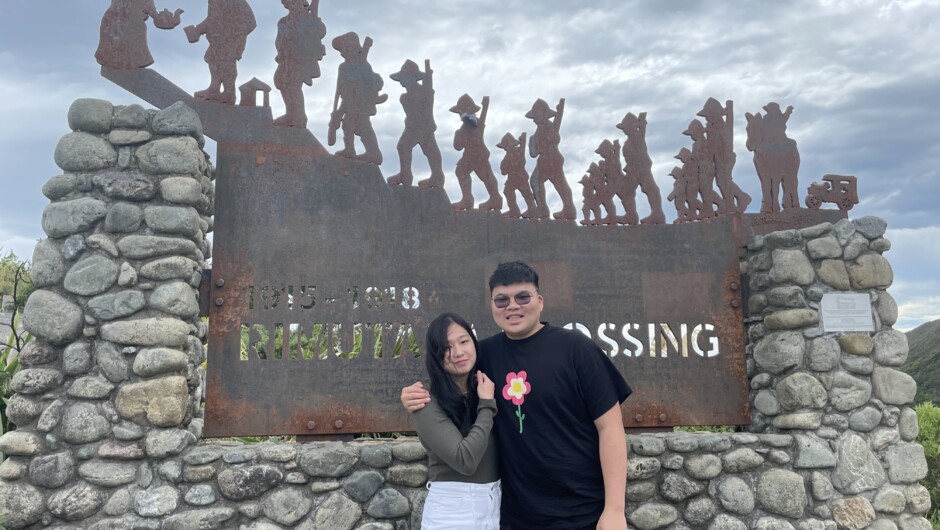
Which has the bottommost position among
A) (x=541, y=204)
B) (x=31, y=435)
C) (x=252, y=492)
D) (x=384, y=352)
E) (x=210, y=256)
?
(x=252, y=492)

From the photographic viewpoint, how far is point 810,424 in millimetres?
3830

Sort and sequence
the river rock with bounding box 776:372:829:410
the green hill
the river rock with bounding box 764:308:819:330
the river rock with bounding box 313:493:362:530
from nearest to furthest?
the river rock with bounding box 313:493:362:530 < the river rock with bounding box 776:372:829:410 < the river rock with bounding box 764:308:819:330 < the green hill

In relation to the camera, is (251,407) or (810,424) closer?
(251,407)

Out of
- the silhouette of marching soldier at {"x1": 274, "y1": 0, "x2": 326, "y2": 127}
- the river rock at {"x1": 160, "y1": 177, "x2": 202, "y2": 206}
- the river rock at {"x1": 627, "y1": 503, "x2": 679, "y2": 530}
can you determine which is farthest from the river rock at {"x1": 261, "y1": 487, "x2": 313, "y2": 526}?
the silhouette of marching soldier at {"x1": 274, "y1": 0, "x2": 326, "y2": 127}

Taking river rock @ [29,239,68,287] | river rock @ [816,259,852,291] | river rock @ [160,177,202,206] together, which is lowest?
river rock @ [816,259,852,291]

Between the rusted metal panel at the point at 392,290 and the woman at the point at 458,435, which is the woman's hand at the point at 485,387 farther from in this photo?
the rusted metal panel at the point at 392,290

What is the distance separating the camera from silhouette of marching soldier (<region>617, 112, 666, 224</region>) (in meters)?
4.20

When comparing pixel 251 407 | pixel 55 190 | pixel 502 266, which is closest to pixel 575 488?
pixel 502 266

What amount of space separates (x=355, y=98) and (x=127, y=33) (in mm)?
1334

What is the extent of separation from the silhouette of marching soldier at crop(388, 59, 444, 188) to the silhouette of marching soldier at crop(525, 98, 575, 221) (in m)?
0.63

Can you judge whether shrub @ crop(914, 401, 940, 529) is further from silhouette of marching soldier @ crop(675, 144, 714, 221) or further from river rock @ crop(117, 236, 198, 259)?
river rock @ crop(117, 236, 198, 259)

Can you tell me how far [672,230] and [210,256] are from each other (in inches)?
114

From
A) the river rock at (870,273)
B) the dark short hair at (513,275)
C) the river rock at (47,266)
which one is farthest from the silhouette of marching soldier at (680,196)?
the river rock at (47,266)

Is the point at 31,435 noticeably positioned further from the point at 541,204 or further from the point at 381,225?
the point at 541,204
